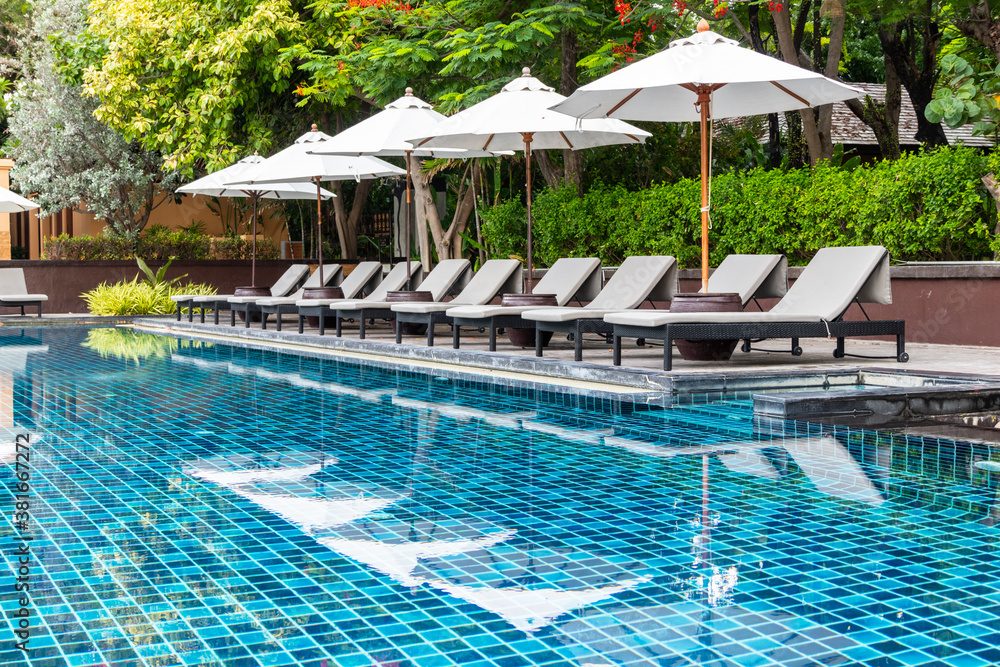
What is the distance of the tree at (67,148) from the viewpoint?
920 inches

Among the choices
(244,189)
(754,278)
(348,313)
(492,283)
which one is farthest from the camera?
(244,189)

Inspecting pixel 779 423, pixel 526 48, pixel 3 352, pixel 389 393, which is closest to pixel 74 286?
pixel 3 352

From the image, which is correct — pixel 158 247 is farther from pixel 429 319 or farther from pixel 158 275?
pixel 429 319

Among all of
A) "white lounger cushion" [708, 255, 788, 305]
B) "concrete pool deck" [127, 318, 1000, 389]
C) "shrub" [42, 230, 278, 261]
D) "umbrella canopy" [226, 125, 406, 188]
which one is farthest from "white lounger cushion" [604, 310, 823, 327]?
"shrub" [42, 230, 278, 261]

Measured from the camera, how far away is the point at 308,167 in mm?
15000

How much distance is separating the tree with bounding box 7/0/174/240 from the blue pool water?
17296mm

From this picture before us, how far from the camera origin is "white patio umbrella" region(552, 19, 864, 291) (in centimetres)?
874

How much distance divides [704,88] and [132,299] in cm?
1472

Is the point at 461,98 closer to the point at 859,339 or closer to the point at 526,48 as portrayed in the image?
the point at 526,48

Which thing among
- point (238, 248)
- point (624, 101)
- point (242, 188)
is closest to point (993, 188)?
point (624, 101)

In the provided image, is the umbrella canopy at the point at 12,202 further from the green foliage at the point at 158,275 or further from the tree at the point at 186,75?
the green foliage at the point at 158,275

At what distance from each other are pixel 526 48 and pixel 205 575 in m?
11.5

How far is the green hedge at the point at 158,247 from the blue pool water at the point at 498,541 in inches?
657

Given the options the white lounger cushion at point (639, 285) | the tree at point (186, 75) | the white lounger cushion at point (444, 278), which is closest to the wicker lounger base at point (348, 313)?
the white lounger cushion at point (444, 278)
